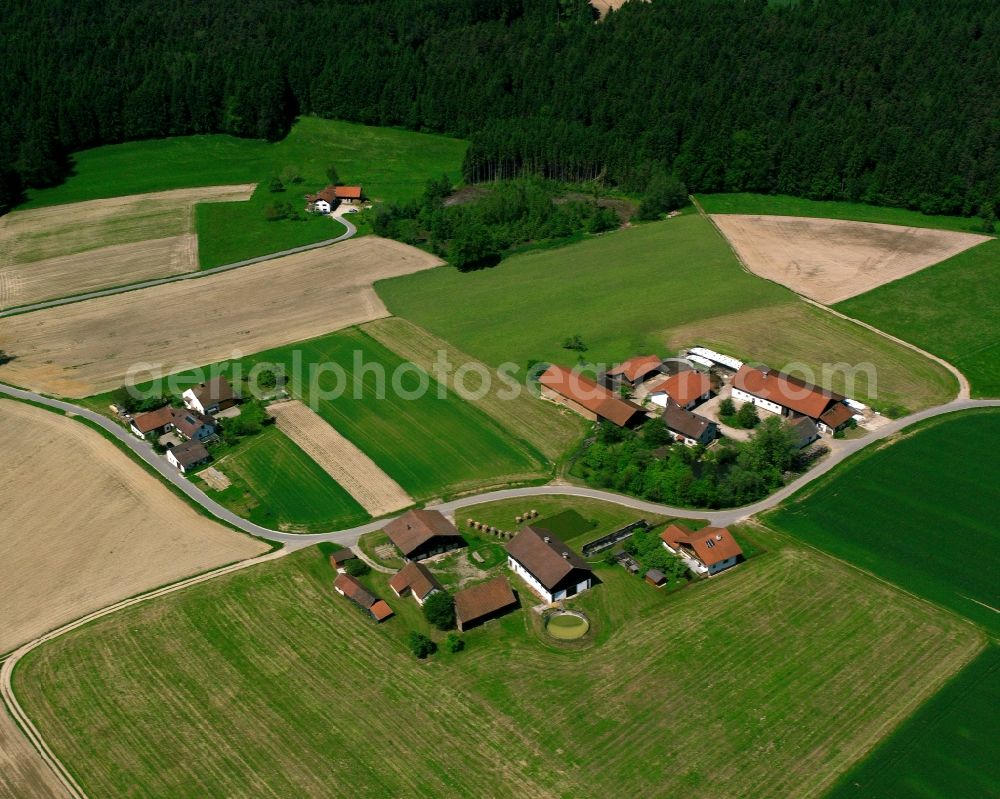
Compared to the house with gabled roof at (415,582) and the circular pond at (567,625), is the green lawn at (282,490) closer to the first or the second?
the house with gabled roof at (415,582)

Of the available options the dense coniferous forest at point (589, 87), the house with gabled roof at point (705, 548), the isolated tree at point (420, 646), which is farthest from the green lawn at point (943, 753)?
the dense coniferous forest at point (589, 87)

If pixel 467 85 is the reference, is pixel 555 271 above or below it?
below

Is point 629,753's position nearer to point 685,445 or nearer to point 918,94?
point 685,445

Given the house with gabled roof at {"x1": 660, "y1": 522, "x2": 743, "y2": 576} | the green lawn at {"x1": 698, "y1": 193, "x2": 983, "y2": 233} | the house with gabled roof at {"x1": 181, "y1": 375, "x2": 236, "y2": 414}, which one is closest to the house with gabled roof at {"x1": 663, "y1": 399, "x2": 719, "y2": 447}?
the house with gabled roof at {"x1": 660, "y1": 522, "x2": 743, "y2": 576}

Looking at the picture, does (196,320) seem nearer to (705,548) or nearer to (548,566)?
(548,566)

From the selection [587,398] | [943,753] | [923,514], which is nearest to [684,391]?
[587,398]

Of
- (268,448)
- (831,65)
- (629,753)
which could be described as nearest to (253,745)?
(629,753)
